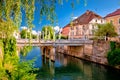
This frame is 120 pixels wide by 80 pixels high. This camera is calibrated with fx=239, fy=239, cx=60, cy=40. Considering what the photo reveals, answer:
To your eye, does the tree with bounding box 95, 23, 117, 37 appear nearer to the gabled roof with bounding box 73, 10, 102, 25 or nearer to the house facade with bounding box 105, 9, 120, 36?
the house facade with bounding box 105, 9, 120, 36

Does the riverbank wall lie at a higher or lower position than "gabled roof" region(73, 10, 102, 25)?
lower

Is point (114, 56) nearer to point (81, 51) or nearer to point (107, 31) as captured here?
point (107, 31)

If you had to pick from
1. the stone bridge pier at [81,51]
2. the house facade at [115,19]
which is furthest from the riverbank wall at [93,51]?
the house facade at [115,19]

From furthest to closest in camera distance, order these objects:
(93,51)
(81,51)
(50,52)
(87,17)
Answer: (87,17) → (81,51) → (50,52) → (93,51)

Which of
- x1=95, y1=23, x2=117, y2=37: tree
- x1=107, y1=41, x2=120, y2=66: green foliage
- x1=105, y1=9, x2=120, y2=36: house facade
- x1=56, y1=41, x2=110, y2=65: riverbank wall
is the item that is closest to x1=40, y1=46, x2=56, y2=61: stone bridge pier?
x1=56, y1=41, x2=110, y2=65: riverbank wall

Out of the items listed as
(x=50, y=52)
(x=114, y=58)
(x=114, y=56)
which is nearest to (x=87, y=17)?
(x=50, y=52)

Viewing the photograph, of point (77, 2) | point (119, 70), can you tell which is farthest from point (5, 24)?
point (119, 70)

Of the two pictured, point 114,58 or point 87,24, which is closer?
point 114,58

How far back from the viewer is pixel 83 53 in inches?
1523

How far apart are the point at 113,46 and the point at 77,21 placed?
82.5 ft

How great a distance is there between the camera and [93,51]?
3531 centimetres

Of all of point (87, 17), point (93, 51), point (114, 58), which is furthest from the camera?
point (87, 17)

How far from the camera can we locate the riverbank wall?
31.5 metres

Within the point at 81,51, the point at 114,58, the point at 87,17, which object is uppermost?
the point at 87,17
